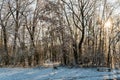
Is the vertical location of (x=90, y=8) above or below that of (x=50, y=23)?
above

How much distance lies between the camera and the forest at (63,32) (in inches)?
1257

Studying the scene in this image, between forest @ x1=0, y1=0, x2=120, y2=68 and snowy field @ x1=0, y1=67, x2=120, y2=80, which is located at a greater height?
forest @ x1=0, y1=0, x2=120, y2=68

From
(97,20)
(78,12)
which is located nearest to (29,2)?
(78,12)

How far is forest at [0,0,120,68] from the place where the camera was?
105ft

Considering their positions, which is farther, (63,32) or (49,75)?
(63,32)

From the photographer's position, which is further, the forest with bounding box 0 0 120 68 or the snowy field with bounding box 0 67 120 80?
the forest with bounding box 0 0 120 68

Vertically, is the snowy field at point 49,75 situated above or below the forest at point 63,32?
below

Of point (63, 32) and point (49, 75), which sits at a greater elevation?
point (63, 32)

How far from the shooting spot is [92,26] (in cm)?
3844

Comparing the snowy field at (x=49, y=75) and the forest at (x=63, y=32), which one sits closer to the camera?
the snowy field at (x=49, y=75)

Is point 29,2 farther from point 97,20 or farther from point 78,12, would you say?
point 97,20

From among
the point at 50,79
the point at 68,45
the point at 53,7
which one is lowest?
the point at 50,79

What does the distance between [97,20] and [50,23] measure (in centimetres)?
939

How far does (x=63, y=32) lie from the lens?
104ft
